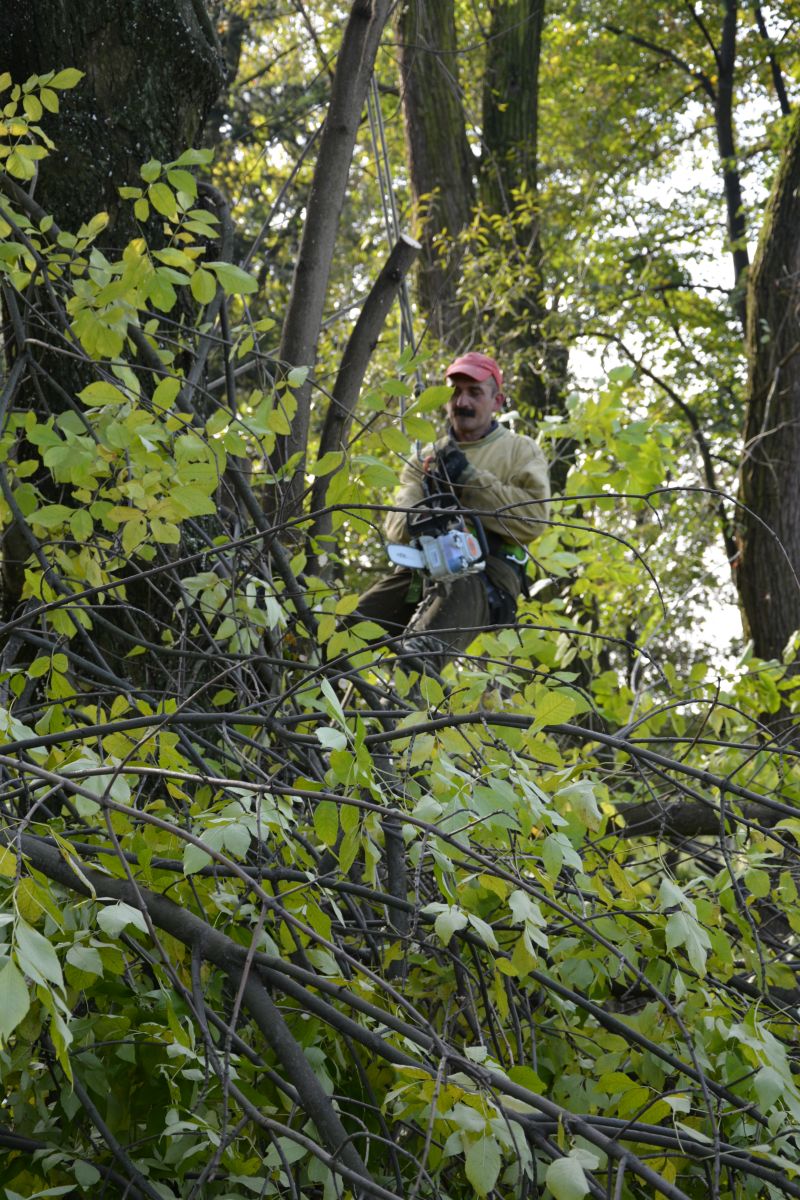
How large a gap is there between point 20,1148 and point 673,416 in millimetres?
12945

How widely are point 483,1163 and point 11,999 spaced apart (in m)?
0.57

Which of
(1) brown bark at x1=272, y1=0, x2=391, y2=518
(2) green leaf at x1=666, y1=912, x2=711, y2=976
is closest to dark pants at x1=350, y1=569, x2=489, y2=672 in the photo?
(1) brown bark at x1=272, y1=0, x2=391, y2=518

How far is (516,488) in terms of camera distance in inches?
188

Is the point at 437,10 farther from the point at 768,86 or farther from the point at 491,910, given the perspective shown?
the point at 491,910

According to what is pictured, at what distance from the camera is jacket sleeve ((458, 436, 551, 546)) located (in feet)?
15.0

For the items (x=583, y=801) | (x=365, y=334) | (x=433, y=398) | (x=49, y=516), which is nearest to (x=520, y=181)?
(x=365, y=334)

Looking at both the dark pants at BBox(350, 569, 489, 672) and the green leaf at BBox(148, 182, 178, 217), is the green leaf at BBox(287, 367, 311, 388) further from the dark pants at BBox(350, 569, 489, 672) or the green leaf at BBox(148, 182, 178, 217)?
the dark pants at BBox(350, 569, 489, 672)

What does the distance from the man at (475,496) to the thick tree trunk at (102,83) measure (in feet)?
5.03

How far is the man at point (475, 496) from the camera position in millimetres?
4730

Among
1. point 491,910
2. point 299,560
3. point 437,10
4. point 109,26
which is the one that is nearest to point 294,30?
point 437,10

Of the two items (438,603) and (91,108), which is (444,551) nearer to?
(438,603)

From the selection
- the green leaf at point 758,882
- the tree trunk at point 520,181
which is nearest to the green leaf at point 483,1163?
the green leaf at point 758,882

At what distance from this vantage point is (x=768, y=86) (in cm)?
1462

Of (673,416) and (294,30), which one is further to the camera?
(673,416)
